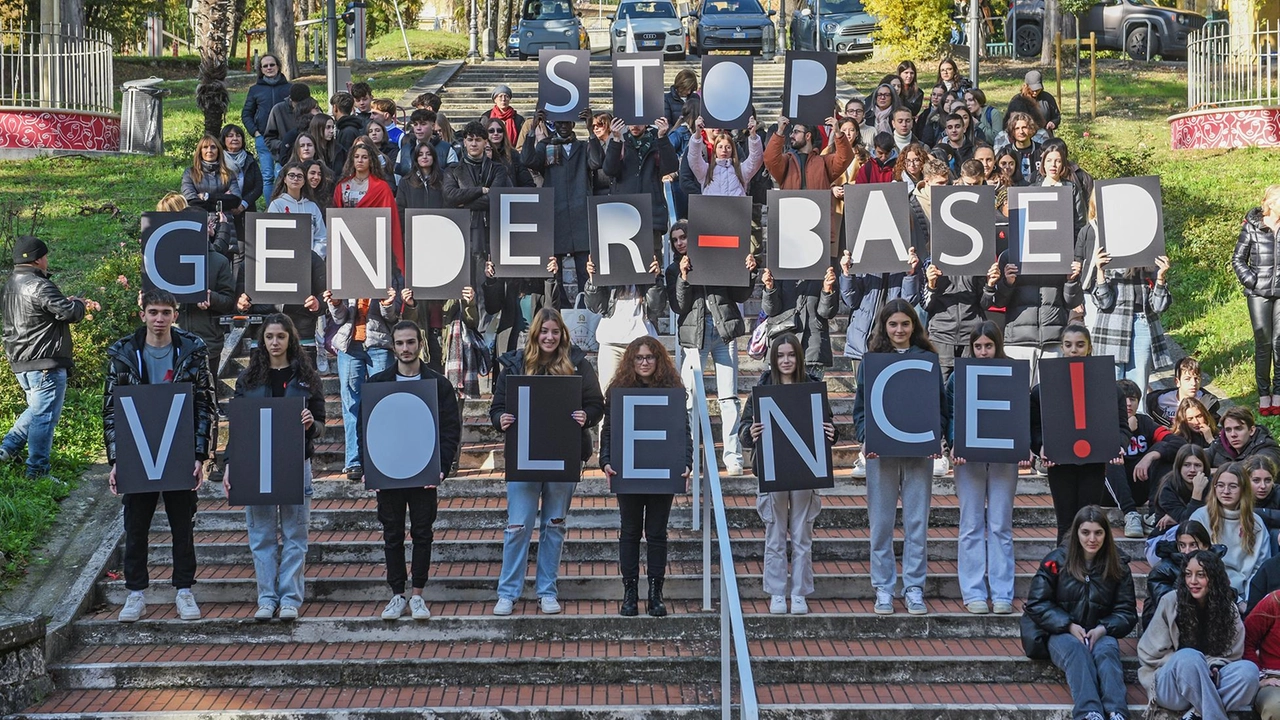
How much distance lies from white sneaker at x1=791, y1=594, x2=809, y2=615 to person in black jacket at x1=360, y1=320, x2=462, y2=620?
2.33 metres

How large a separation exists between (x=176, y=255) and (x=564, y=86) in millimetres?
4183

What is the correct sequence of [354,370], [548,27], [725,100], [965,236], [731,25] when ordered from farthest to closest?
[548,27], [731,25], [725,100], [965,236], [354,370]

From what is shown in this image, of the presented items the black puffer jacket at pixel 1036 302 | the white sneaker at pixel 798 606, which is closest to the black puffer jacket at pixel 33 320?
the white sneaker at pixel 798 606

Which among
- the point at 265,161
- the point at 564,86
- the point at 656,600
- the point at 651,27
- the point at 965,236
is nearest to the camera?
the point at 656,600

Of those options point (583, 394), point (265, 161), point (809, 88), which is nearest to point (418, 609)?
point (583, 394)

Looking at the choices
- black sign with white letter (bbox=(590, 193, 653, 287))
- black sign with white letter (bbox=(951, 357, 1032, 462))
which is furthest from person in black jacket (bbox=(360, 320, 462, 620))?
black sign with white letter (bbox=(951, 357, 1032, 462))

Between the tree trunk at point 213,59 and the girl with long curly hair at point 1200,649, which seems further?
the tree trunk at point 213,59

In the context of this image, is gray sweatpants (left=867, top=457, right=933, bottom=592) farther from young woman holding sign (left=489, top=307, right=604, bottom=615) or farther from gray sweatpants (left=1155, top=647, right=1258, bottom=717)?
young woman holding sign (left=489, top=307, right=604, bottom=615)

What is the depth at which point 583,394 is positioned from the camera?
9.70m

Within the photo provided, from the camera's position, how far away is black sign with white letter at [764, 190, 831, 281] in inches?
446

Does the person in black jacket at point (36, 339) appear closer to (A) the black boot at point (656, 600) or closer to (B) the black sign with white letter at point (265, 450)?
(B) the black sign with white letter at point (265, 450)

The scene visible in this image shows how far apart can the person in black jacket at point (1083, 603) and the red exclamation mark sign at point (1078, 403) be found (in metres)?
0.76

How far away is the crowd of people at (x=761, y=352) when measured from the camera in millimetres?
8922

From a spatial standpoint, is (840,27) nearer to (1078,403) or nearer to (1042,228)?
(1042,228)
